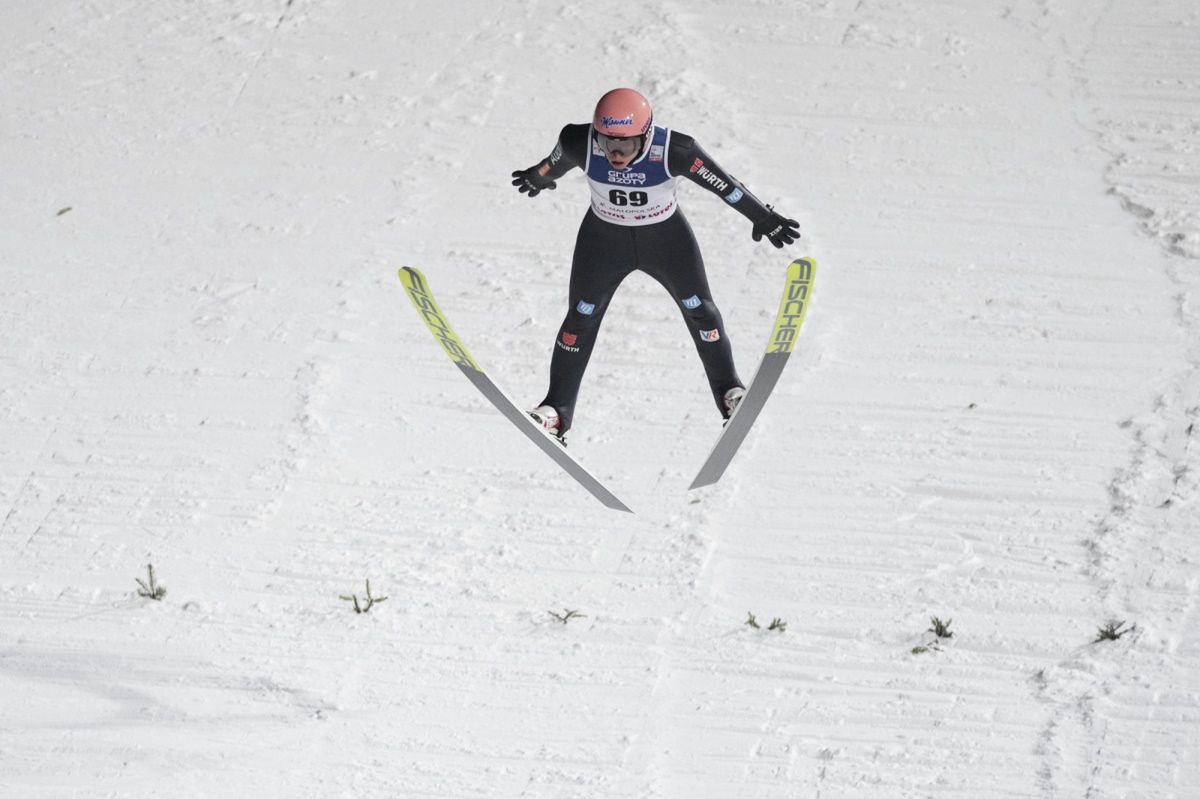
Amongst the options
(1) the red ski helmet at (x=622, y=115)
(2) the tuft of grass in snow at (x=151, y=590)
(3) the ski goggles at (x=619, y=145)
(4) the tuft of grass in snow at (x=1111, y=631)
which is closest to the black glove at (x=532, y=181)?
(3) the ski goggles at (x=619, y=145)

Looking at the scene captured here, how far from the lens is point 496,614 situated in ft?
34.1

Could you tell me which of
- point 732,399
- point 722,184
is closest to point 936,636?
point 732,399

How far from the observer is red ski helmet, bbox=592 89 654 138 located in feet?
24.1

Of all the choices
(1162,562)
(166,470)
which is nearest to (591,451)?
(166,470)

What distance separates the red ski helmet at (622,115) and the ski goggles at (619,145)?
2.0 inches

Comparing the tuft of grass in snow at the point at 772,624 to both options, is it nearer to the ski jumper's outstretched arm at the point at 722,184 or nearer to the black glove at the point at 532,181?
the ski jumper's outstretched arm at the point at 722,184

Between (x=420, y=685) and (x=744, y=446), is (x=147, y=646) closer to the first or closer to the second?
(x=420, y=685)

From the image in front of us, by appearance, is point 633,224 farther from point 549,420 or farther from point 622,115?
point 549,420

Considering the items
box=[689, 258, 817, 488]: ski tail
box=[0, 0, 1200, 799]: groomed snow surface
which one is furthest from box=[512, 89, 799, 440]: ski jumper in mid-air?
box=[0, 0, 1200, 799]: groomed snow surface

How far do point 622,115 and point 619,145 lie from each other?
17 centimetres

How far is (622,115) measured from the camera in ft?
24.1

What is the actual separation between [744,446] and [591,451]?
1008 mm

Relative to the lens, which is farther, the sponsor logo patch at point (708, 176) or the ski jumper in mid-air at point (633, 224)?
the sponsor logo patch at point (708, 176)

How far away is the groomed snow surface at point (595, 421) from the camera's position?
976 cm
